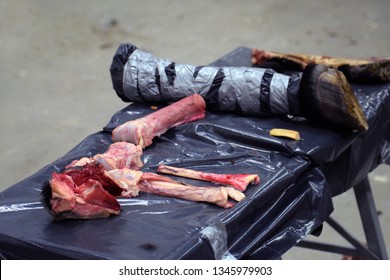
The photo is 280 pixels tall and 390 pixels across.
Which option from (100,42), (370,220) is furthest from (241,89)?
(100,42)

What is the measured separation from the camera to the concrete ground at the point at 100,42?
508cm

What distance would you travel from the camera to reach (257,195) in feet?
7.93

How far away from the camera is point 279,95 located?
112 inches

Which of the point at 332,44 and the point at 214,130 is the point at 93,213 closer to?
the point at 214,130

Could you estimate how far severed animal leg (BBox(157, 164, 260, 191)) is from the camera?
246cm

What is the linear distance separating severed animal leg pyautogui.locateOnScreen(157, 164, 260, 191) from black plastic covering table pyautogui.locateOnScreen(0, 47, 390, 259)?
0.03 m

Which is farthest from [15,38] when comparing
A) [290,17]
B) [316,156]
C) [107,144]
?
[316,156]

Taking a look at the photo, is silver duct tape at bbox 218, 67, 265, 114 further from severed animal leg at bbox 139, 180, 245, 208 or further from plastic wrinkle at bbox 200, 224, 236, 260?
plastic wrinkle at bbox 200, 224, 236, 260

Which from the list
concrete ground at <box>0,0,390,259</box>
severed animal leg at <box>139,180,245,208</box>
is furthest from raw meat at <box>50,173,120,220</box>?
concrete ground at <box>0,0,390,259</box>

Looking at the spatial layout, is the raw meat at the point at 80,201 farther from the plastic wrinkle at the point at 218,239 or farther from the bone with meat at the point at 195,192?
the plastic wrinkle at the point at 218,239

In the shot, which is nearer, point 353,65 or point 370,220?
point 353,65

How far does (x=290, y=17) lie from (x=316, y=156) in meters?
3.80

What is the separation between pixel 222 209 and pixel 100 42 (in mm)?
3916

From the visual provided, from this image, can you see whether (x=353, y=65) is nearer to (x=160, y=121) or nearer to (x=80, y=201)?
(x=160, y=121)
